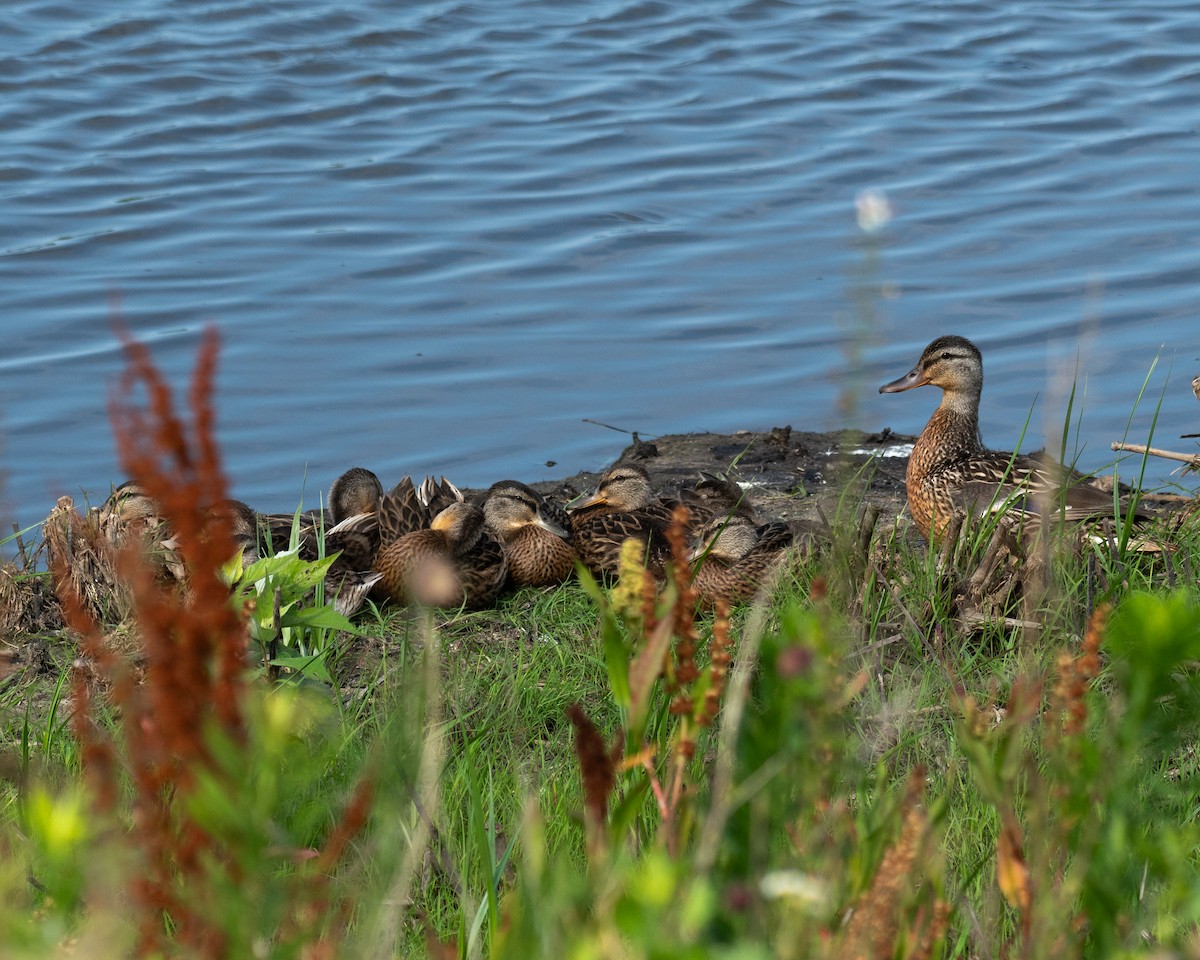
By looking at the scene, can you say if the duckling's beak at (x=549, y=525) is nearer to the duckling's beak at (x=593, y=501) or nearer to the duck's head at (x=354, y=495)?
the duckling's beak at (x=593, y=501)

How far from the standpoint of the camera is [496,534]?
249 inches

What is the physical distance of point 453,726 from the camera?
13.4ft

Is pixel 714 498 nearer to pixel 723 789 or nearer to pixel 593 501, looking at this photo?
pixel 593 501

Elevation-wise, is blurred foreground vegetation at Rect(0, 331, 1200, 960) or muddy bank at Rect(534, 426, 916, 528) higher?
blurred foreground vegetation at Rect(0, 331, 1200, 960)

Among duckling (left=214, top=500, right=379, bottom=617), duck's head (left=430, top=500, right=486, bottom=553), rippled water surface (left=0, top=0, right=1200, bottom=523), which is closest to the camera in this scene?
duckling (left=214, top=500, right=379, bottom=617)

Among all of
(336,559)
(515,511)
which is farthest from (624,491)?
(336,559)

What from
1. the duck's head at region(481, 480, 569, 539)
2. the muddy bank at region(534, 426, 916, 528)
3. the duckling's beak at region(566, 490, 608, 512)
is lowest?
the muddy bank at region(534, 426, 916, 528)

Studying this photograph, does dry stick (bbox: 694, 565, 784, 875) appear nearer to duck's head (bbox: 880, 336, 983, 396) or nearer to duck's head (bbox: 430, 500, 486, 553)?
duck's head (bbox: 430, 500, 486, 553)

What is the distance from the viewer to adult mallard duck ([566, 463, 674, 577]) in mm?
6242

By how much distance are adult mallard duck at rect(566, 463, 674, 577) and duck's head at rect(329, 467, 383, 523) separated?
841 millimetres

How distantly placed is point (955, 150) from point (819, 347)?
4050mm

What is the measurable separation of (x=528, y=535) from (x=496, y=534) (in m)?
0.13

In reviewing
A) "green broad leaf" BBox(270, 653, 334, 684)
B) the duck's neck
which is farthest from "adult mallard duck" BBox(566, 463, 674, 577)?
"green broad leaf" BBox(270, 653, 334, 684)

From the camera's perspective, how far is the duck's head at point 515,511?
6520 millimetres
